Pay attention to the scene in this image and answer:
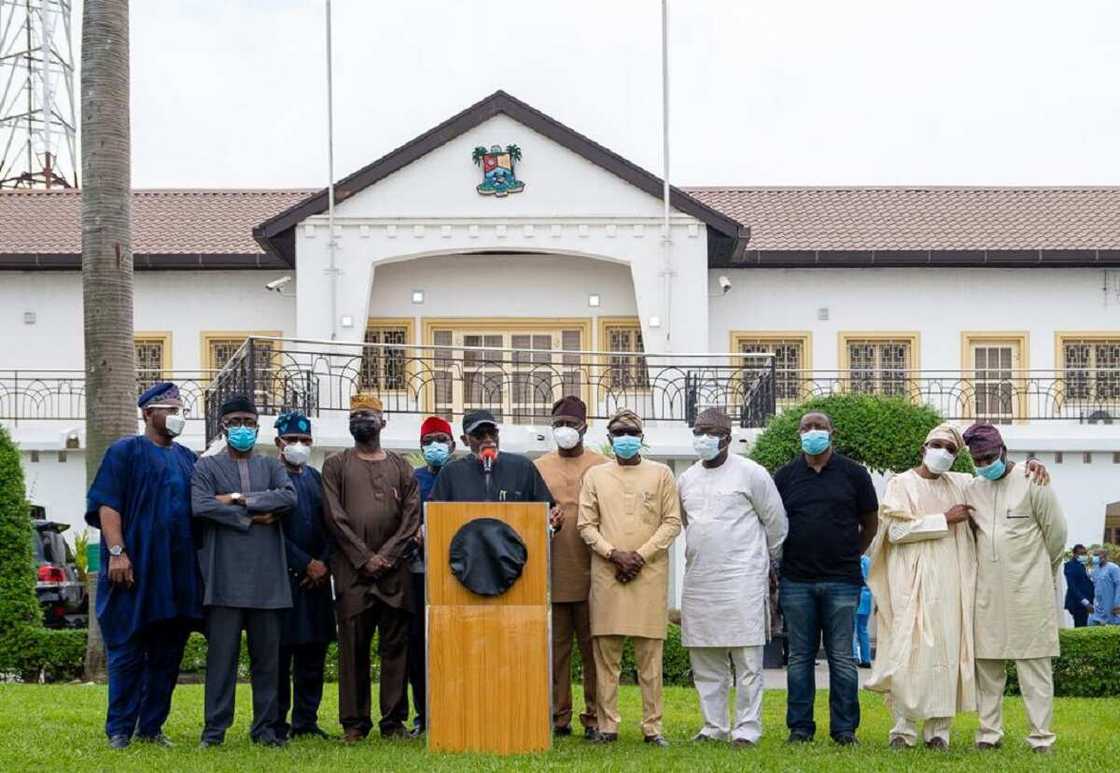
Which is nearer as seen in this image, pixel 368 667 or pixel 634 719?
pixel 368 667

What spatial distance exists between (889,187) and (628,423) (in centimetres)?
2515

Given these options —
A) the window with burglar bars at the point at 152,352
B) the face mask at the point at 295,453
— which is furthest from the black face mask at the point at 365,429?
the window with burglar bars at the point at 152,352

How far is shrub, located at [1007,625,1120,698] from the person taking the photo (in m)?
17.6

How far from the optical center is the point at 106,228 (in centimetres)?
1656

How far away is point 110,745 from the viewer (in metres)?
10.8

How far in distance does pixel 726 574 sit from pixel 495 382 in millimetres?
15314

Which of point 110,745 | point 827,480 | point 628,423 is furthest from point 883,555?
point 110,745

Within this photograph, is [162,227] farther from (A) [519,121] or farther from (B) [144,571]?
(B) [144,571]

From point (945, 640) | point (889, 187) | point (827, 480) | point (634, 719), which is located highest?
point (889, 187)

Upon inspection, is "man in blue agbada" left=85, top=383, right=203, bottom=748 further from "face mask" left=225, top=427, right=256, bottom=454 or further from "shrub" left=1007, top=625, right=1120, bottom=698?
"shrub" left=1007, top=625, right=1120, bottom=698

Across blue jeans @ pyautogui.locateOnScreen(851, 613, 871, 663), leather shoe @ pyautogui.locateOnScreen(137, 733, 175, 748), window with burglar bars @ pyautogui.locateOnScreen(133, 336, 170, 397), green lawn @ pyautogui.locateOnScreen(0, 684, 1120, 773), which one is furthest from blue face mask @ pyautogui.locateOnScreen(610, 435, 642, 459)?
window with burglar bars @ pyautogui.locateOnScreen(133, 336, 170, 397)

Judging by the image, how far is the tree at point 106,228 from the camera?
16531 millimetres

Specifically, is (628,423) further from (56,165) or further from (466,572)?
(56,165)

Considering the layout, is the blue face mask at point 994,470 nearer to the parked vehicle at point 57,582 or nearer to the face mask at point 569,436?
the face mask at point 569,436
